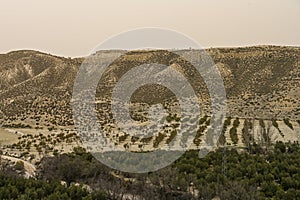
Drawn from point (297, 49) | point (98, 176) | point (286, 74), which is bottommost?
point (98, 176)

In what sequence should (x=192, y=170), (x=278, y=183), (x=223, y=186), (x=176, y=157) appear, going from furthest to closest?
(x=176, y=157)
(x=192, y=170)
(x=278, y=183)
(x=223, y=186)

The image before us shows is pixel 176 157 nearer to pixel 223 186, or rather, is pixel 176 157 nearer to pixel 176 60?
pixel 223 186

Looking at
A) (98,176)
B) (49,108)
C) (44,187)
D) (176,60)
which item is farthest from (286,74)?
(44,187)

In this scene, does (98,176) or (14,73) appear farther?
(14,73)

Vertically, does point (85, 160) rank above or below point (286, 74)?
below

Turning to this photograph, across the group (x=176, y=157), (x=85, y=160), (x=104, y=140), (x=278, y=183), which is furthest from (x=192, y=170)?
(x=104, y=140)

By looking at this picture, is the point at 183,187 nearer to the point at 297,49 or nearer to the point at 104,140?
the point at 104,140

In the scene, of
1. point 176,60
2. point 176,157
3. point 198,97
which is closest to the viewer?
point 176,157

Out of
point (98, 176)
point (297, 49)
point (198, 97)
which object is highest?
point (297, 49)

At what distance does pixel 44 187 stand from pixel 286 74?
210 feet

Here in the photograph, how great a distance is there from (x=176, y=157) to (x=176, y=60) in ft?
210

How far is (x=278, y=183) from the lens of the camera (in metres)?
27.4

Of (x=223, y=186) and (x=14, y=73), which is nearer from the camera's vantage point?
(x=223, y=186)

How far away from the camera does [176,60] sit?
9562cm
